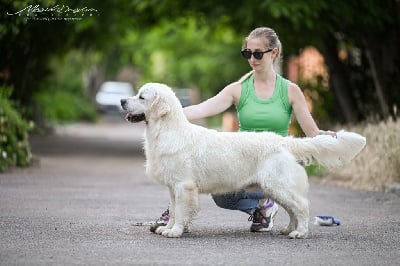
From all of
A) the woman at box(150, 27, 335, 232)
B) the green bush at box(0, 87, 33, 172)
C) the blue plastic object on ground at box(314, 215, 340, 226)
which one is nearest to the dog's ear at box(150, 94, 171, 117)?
the woman at box(150, 27, 335, 232)

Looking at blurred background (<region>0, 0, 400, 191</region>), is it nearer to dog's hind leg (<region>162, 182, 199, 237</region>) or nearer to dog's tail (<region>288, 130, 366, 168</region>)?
dog's hind leg (<region>162, 182, 199, 237</region>)

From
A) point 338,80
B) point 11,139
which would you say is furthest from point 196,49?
point 11,139

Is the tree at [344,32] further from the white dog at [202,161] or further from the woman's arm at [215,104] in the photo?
the white dog at [202,161]

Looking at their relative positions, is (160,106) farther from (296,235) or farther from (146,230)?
(296,235)

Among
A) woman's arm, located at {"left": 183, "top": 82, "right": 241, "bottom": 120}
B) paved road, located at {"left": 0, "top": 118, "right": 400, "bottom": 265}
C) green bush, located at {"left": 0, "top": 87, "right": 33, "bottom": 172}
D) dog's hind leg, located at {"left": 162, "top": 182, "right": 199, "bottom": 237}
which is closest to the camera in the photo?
paved road, located at {"left": 0, "top": 118, "right": 400, "bottom": 265}

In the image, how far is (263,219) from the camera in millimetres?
9797

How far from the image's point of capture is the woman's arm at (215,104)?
9797 mm

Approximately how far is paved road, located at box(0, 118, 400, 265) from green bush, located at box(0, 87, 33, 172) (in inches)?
27.0

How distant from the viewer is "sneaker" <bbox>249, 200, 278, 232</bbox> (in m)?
9.77

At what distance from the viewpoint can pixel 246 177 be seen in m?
9.27

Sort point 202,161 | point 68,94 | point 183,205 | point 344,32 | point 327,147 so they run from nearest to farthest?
point 183,205
point 202,161
point 327,147
point 344,32
point 68,94

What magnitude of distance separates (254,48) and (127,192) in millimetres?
5069

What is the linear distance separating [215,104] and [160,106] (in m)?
0.88

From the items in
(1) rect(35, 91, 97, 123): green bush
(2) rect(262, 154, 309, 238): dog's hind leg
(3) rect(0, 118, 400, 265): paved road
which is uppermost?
(2) rect(262, 154, 309, 238): dog's hind leg
